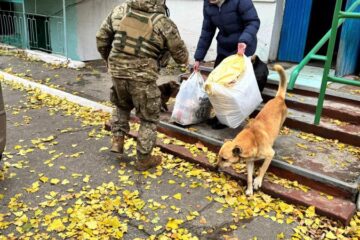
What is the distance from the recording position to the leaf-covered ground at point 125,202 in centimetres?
313

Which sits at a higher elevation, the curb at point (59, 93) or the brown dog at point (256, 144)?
the brown dog at point (256, 144)

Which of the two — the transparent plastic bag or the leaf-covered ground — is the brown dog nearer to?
the leaf-covered ground

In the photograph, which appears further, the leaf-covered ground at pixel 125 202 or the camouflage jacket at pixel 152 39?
the camouflage jacket at pixel 152 39

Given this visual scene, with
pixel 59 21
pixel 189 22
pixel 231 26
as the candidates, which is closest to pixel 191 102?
pixel 231 26

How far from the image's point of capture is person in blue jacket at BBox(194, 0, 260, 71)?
13.7ft

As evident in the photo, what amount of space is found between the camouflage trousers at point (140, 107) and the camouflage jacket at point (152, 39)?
0.10m

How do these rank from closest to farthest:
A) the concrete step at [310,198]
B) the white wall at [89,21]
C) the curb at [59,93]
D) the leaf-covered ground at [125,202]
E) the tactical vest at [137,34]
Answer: the leaf-covered ground at [125,202]
the concrete step at [310,198]
the tactical vest at [137,34]
the curb at [59,93]
the white wall at [89,21]

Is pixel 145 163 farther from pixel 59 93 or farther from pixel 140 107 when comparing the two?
pixel 59 93

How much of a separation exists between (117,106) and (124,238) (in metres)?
1.58

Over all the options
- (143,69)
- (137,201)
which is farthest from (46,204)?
(143,69)

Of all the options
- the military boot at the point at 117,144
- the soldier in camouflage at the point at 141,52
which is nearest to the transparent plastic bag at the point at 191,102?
the soldier in camouflage at the point at 141,52

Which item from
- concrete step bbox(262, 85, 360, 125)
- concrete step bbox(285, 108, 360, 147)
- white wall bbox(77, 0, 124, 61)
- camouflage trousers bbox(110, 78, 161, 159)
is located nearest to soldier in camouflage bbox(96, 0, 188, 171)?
camouflage trousers bbox(110, 78, 161, 159)

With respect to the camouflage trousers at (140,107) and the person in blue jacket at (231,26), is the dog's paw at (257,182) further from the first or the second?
the person in blue jacket at (231,26)

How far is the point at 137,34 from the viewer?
11.7ft
